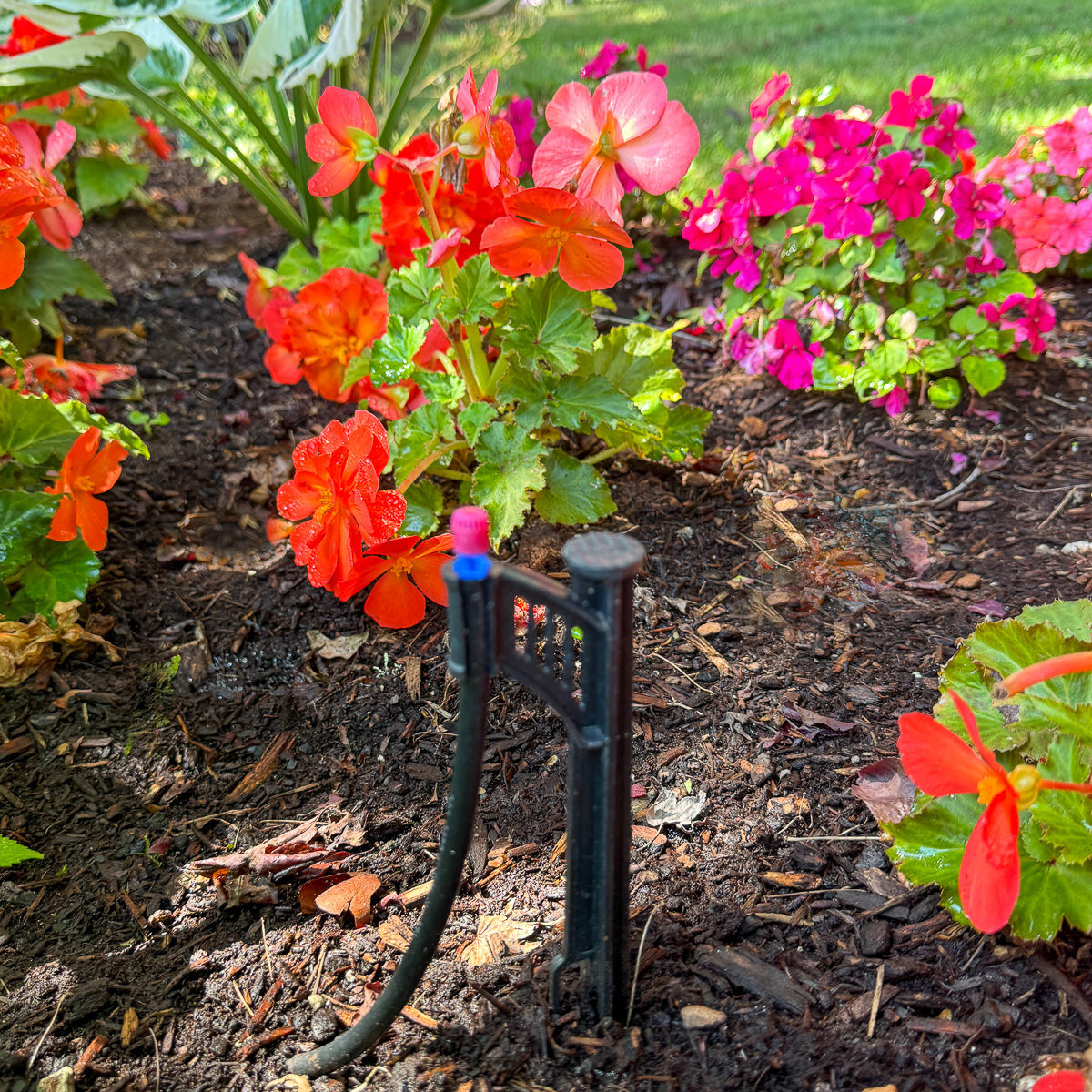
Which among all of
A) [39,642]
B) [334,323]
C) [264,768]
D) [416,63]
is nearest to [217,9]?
[416,63]

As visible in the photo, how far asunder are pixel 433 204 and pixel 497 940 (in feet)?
3.82

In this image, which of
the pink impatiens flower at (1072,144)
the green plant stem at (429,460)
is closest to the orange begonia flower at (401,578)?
the green plant stem at (429,460)

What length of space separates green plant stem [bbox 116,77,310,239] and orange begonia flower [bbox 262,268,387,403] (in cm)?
96

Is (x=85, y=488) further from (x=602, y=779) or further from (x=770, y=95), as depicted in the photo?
(x=770, y=95)

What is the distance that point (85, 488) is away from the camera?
1470 mm

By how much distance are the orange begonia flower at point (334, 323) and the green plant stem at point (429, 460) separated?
0.32m

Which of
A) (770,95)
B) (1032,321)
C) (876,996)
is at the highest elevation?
(770,95)

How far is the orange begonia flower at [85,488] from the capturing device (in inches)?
56.6

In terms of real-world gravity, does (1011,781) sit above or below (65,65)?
below

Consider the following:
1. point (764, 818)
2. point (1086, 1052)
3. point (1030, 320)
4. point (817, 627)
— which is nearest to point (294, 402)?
point (817, 627)

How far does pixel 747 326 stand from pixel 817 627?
102 cm

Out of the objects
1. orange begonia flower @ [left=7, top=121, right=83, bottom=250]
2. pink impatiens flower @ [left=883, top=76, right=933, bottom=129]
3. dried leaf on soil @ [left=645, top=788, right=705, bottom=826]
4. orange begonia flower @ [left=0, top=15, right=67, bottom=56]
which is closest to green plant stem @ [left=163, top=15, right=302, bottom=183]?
orange begonia flower @ [left=0, top=15, right=67, bottom=56]

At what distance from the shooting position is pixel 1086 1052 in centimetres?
89

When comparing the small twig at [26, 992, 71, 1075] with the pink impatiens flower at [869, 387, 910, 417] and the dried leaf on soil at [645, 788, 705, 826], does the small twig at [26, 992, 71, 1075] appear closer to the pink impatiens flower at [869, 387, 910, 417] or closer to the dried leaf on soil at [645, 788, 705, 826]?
the dried leaf on soil at [645, 788, 705, 826]
